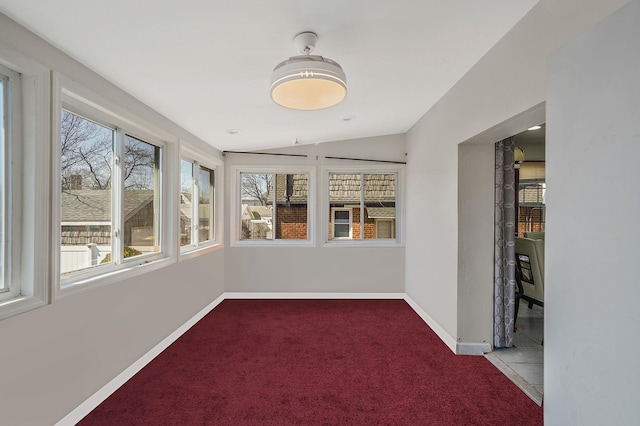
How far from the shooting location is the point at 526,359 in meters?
2.76

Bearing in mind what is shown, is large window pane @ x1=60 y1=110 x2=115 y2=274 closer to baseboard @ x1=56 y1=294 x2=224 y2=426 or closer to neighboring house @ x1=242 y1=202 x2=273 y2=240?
baseboard @ x1=56 y1=294 x2=224 y2=426

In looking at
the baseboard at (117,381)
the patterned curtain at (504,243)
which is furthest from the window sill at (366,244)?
the baseboard at (117,381)

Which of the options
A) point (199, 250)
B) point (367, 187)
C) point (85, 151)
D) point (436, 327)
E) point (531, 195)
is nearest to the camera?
point (85, 151)

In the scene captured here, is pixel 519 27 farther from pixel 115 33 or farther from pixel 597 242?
pixel 115 33

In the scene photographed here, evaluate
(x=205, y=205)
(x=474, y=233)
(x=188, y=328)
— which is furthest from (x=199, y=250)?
(x=474, y=233)

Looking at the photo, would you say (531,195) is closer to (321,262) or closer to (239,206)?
(321,262)

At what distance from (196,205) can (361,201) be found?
7.81 feet

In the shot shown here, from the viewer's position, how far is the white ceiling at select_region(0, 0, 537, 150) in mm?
1547

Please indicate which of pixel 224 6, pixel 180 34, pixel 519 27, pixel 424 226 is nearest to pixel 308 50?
pixel 224 6

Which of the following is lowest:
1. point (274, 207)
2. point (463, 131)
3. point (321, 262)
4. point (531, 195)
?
point (321, 262)

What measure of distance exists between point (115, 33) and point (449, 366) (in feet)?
10.8

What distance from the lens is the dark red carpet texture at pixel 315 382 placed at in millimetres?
2023

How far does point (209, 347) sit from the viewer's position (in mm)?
3057

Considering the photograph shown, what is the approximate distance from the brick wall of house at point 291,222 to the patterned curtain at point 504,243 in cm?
279
